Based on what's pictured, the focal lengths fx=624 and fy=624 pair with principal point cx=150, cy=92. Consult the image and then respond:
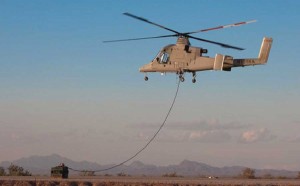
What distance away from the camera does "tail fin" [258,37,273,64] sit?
188 feet

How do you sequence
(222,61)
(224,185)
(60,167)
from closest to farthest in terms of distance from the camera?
(224,185), (222,61), (60,167)

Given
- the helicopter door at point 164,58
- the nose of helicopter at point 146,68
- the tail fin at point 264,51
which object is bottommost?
the nose of helicopter at point 146,68

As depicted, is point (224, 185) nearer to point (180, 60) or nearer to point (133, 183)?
point (133, 183)

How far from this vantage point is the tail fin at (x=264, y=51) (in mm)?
57406

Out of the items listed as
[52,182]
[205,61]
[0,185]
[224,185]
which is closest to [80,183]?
[52,182]

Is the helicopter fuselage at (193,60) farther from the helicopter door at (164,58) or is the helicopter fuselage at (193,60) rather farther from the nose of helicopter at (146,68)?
the nose of helicopter at (146,68)

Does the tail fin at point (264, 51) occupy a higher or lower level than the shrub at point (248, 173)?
higher

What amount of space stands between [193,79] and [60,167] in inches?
638

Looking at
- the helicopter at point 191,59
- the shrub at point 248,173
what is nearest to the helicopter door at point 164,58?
the helicopter at point 191,59

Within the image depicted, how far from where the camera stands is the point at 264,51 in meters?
57.5

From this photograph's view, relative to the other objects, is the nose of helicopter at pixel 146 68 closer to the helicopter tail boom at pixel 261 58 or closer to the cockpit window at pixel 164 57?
the cockpit window at pixel 164 57

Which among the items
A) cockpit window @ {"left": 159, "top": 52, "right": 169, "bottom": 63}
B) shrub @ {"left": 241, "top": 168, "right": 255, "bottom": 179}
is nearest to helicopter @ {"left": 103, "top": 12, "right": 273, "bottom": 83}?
cockpit window @ {"left": 159, "top": 52, "right": 169, "bottom": 63}

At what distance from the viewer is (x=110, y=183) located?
52000mm

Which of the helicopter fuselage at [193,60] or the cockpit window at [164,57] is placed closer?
the helicopter fuselage at [193,60]
